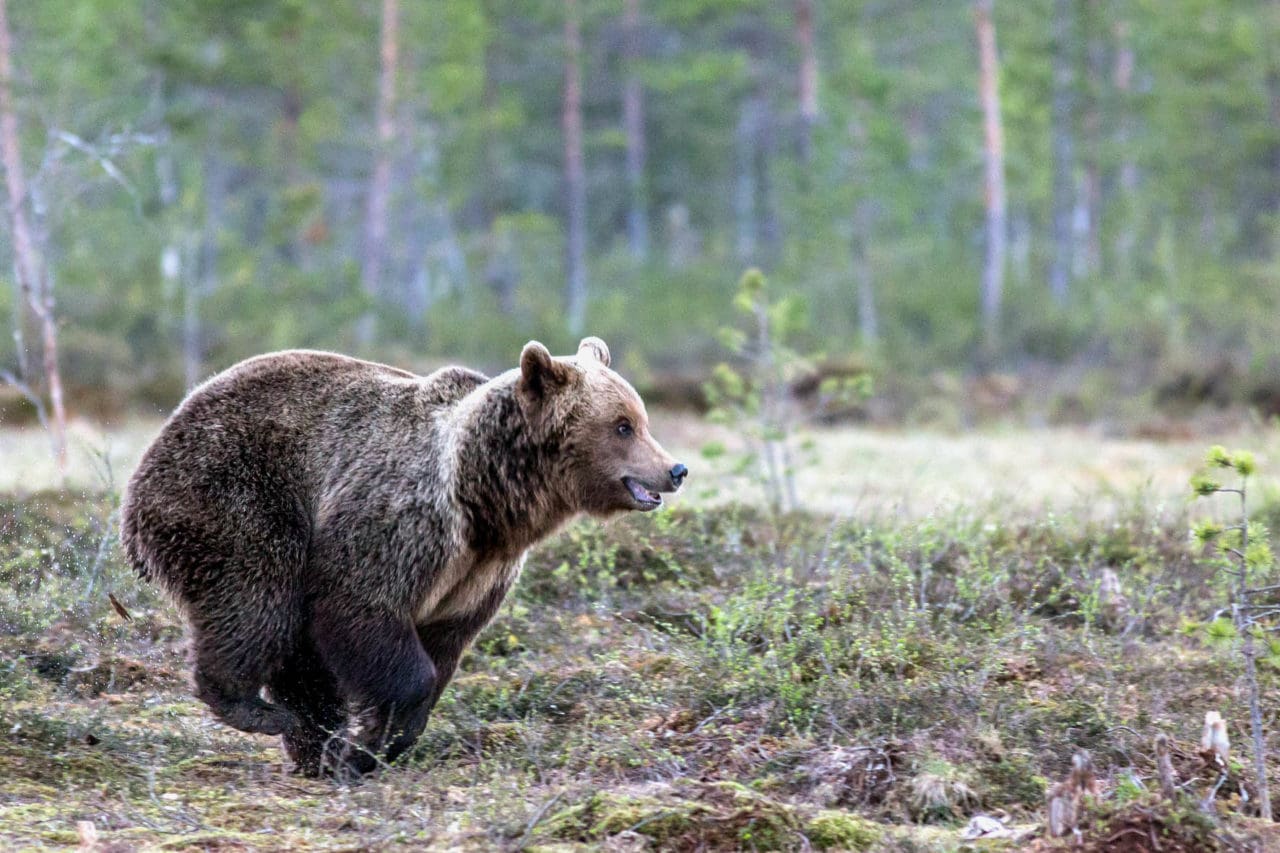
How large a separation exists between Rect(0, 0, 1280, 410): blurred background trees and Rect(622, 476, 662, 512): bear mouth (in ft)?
35.1

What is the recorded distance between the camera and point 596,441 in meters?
6.14

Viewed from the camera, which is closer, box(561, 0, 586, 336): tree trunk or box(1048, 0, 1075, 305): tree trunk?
box(561, 0, 586, 336): tree trunk

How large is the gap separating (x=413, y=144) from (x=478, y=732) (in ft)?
83.3

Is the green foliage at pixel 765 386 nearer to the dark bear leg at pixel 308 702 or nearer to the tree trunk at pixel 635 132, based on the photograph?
the dark bear leg at pixel 308 702

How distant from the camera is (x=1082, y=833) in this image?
459 cm

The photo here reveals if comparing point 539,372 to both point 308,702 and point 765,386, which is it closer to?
point 308,702

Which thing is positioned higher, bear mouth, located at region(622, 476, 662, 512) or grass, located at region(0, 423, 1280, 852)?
bear mouth, located at region(622, 476, 662, 512)

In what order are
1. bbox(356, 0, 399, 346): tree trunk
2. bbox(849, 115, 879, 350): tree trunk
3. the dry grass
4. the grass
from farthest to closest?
1. bbox(849, 115, 879, 350): tree trunk
2. bbox(356, 0, 399, 346): tree trunk
3. the dry grass
4. the grass

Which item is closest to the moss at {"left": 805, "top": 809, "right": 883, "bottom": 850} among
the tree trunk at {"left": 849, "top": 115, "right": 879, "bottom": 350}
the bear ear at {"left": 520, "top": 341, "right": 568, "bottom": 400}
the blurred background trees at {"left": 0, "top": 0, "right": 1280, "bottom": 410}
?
the bear ear at {"left": 520, "top": 341, "right": 568, "bottom": 400}

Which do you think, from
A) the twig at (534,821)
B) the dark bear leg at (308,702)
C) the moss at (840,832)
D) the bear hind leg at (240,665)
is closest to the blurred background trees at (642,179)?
the dark bear leg at (308,702)

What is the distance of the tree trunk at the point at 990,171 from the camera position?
26.9 meters

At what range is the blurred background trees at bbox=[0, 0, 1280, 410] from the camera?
22312 mm

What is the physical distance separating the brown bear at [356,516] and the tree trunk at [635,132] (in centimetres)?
2895

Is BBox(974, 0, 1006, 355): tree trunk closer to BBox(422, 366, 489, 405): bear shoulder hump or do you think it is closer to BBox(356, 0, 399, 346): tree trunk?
BBox(356, 0, 399, 346): tree trunk
